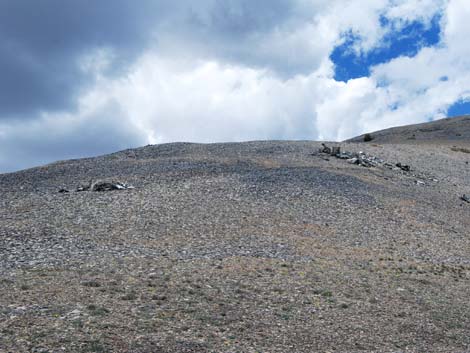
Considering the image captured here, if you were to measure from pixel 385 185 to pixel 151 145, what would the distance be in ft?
57.6

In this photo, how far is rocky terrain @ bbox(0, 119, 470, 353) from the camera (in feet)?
37.5

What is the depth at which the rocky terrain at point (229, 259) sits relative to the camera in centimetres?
1142

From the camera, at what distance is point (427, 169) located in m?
42.2

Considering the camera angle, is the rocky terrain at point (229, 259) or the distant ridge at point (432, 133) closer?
the rocky terrain at point (229, 259)

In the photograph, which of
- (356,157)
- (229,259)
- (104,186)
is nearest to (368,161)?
(356,157)

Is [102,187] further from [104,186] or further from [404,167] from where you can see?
[404,167]

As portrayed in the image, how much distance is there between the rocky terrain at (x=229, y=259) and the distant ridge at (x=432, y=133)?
148 feet

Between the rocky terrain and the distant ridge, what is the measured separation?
45058 millimetres

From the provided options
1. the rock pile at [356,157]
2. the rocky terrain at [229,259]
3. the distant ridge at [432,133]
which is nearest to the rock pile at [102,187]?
the rocky terrain at [229,259]

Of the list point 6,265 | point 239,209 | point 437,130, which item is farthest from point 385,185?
point 437,130

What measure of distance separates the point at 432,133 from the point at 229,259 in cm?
7418

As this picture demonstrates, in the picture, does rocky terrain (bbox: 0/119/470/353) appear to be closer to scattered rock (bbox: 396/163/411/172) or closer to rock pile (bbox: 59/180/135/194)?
rock pile (bbox: 59/180/135/194)

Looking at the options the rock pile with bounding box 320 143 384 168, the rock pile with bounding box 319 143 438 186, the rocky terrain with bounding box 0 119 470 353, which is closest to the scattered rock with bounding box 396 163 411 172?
the rock pile with bounding box 319 143 438 186

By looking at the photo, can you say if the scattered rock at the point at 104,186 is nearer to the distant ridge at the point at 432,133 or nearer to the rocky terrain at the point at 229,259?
the rocky terrain at the point at 229,259
